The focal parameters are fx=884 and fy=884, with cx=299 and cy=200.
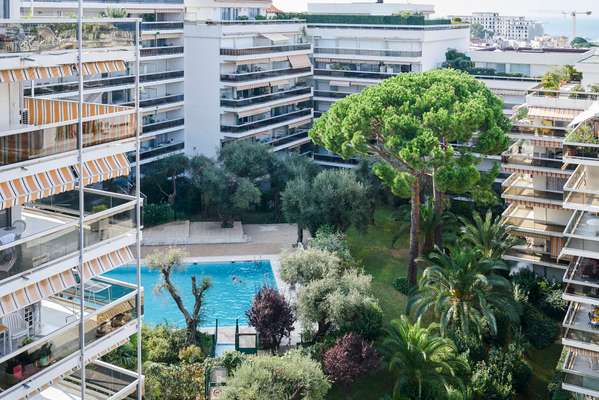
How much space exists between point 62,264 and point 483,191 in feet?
78.1

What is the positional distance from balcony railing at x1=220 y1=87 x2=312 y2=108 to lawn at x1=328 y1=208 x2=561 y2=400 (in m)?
9.12

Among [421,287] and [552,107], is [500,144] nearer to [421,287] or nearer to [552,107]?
[552,107]

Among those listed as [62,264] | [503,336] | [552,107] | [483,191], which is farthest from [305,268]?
[62,264]

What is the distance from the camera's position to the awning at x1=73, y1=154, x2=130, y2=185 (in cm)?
1691

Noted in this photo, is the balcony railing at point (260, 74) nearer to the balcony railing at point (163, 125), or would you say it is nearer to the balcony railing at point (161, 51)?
the balcony railing at point (161, 51)

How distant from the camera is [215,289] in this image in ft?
121

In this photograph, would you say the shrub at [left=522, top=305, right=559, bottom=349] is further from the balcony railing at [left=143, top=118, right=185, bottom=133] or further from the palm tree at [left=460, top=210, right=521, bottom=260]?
the balcony railing at [left=143, top=118, right=185, bottom=133]

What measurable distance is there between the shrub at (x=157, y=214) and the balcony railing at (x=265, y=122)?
19.8 ft

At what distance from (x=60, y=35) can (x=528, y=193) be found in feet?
75.7

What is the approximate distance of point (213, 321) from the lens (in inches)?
1318

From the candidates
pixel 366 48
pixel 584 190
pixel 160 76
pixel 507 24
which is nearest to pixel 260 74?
pixel 160 76

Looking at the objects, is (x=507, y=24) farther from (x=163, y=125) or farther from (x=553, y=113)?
(x=553, y=113)

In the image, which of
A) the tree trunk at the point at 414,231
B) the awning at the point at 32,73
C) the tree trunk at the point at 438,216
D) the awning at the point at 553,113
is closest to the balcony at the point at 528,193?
the awning at the point at 553,113

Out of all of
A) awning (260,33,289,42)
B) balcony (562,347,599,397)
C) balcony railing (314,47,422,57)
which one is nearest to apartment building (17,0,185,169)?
awning (260,33,289,42)
